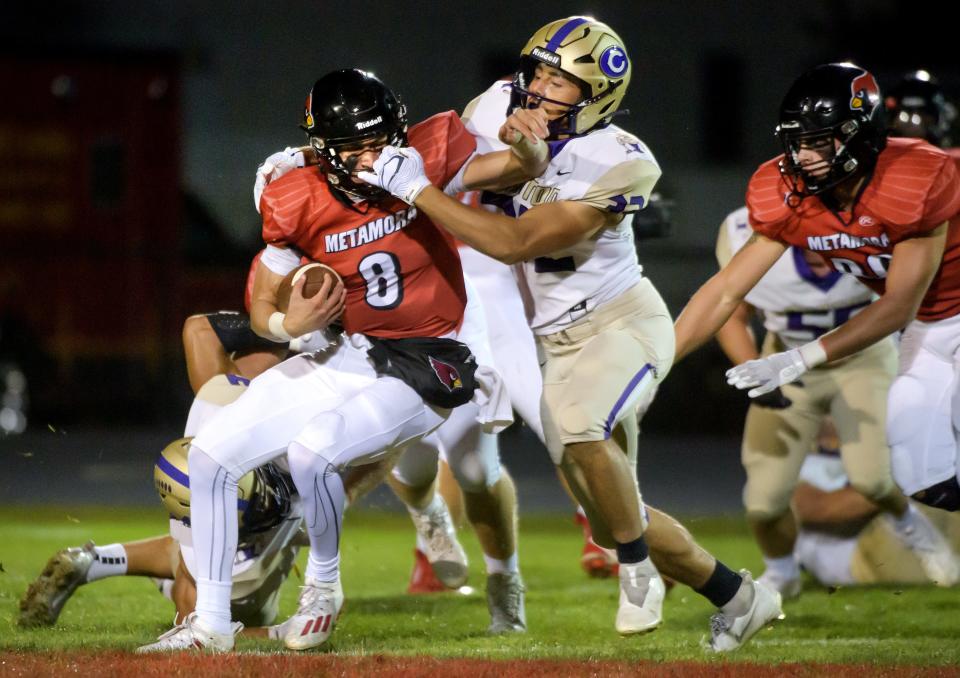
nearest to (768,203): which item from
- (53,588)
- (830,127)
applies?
(830,127)

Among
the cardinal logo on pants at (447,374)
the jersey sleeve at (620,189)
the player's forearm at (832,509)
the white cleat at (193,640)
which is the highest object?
the jersey sleeve at (620,189)

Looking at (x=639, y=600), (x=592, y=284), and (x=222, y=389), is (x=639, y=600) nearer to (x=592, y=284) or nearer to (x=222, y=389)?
(x=592, y=284)

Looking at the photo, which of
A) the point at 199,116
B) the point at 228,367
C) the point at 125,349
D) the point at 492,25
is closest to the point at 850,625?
the point at 228,367

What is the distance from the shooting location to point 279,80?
17781mm

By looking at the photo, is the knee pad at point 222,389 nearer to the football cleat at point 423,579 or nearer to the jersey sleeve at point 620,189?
the jersey sleeve at point 620,189

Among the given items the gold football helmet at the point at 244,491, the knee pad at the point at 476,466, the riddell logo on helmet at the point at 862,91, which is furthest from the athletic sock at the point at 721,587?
the riddell logo on helmet at the point at 862,91

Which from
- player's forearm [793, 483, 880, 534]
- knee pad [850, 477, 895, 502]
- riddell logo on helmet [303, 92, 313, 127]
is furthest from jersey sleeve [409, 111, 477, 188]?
player's forearm [793, 483, 880, 534]

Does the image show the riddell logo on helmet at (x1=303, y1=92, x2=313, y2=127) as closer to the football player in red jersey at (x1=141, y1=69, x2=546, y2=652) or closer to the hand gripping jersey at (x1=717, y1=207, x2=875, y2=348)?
the football player in red jersey at (x1=141, y1=69, x2=546, y2=652)

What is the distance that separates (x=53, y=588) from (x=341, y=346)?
1.39 meters

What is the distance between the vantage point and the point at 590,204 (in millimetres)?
4430

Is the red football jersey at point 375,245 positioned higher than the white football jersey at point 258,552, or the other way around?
the red football jersey at point 375,245

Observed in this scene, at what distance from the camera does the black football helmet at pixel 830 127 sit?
4672mm

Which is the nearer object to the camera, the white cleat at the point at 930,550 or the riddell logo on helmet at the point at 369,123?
the riddell logo on helmet at the point at 369,123

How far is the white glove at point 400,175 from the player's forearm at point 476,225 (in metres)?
0.03
